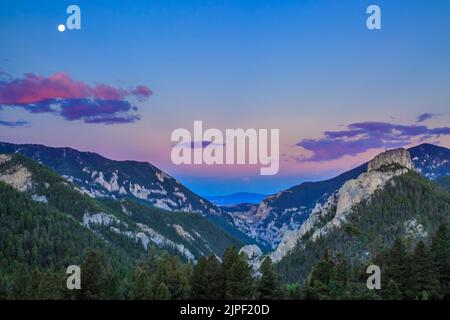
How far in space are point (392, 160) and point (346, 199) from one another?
2544cm

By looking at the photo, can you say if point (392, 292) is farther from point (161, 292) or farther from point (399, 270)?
point (161, 292)

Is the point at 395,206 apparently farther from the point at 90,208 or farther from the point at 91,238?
the point at 90,208

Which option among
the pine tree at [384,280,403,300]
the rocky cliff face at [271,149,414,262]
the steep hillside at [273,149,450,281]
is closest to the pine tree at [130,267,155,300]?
the pine tree at [384,280,403,300]

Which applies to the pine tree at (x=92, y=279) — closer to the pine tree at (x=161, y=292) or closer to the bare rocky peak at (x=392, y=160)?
the pine tree at (x=161, y=292)

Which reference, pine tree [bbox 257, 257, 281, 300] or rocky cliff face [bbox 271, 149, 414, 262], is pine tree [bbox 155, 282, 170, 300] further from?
rocky cliff face [bbox 271, 149, 414, 262]

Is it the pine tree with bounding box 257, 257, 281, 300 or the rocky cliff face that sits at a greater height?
the rocky cliff face

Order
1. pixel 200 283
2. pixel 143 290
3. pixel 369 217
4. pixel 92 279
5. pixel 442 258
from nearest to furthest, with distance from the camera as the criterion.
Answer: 1. pixel 92 279
2. pixel 200 283
3. pixel 143 290
4. pixel 442 258
5. pixel 369 217

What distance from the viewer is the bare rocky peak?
161 m

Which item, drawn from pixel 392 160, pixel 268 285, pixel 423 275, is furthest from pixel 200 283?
pixel 392 160

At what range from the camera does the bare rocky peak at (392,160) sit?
528 ft

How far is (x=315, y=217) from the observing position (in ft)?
517

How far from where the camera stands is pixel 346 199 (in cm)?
14938
